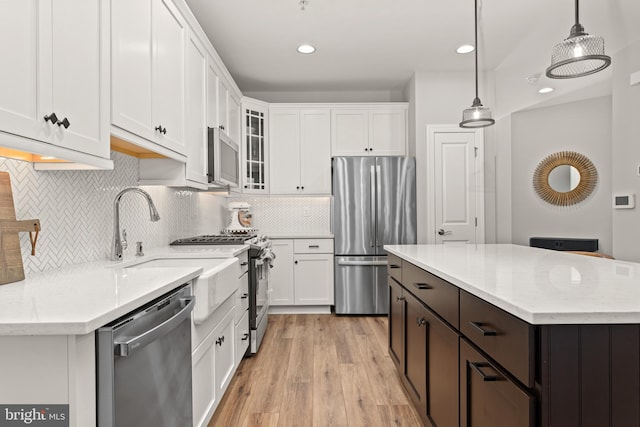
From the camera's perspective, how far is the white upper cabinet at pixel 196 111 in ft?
8.36

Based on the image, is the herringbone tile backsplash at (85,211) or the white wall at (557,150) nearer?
the herringbone tile backsplash at (85,211)

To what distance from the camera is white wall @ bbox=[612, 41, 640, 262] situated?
3344 mm

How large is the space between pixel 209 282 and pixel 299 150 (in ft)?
10.1

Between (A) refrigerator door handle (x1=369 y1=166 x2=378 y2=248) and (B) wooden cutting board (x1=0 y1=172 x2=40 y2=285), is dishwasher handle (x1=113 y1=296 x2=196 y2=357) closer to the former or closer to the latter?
(B) wooden cutting board (x1=0 y1=172 x2=40 y2=285)

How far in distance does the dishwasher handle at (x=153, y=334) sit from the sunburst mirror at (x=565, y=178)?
522 cm

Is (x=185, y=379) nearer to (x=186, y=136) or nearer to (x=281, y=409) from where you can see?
(x=281, y=409)

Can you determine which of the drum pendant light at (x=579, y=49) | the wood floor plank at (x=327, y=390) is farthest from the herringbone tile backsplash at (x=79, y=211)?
the drum pendant light at (x=579, y=49)

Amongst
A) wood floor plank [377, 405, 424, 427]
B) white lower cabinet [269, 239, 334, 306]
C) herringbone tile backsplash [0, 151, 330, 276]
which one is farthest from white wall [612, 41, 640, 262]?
herringbone tile backsplash [0, 151, 330, 276]

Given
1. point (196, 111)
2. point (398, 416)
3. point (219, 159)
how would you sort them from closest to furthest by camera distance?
point (398, 416), point (196, 111), point (219, 159)

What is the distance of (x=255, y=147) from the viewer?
14.8ft

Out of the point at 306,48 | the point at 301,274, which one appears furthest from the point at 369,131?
the point at 301,274

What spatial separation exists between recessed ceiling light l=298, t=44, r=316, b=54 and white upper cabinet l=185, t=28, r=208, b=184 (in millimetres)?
1093

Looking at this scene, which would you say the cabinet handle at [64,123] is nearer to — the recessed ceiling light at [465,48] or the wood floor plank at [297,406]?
the wood floor plank at [297,406]

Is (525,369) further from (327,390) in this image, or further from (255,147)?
(255,147)
